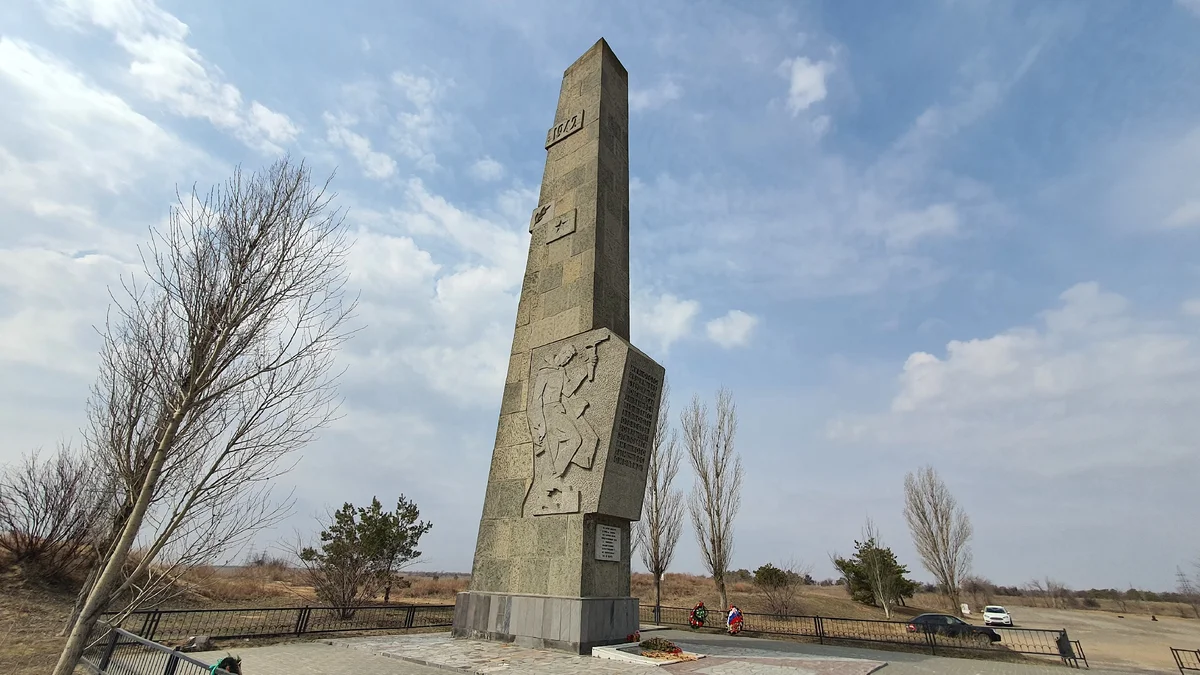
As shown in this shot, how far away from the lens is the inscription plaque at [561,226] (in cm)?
1157

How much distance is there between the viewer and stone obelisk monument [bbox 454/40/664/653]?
8.78 meters

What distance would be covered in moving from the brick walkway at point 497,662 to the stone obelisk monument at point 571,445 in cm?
69

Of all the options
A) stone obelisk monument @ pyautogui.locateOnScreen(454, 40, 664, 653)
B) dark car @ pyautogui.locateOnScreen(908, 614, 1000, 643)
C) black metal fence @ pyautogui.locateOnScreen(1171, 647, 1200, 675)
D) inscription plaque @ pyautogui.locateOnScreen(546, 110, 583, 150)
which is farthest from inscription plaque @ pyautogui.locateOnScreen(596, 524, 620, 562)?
dark car @ pyautogui.locateOnScreen(908, 614, 1000, 643)

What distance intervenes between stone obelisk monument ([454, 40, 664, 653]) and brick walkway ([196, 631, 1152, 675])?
686 millimetres

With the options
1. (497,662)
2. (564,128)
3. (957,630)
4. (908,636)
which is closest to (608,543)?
(497,662)

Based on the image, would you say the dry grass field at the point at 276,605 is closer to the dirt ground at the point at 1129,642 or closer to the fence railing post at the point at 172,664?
the dirt ground at the point at 1129,642

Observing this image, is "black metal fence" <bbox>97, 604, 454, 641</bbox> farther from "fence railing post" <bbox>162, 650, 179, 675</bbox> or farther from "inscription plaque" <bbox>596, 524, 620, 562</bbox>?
"inscription plaque" <bbox>596, 524, 620, 562</bbox>

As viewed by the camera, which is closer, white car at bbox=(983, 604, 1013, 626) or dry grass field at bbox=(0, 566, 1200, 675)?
dry grass field at bbox=(0, 566, 1200, 675)

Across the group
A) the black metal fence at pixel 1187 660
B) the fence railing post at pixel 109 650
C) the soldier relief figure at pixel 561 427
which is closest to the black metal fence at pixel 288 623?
the fence railing post at pixel 109 650

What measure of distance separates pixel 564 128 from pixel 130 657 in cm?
1194

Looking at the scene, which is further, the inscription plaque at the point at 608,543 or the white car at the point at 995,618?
the white car at the point at 995,618

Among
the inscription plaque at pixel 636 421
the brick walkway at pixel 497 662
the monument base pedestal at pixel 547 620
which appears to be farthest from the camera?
the inscription plaque at pixel 636 421

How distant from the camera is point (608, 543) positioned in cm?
915

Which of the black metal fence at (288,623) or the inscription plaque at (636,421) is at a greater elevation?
the inscription plaque at (636,421)
